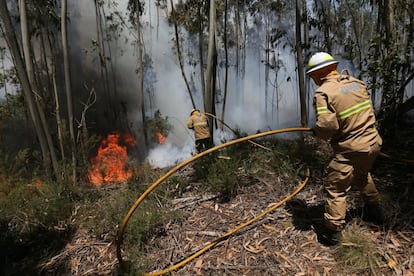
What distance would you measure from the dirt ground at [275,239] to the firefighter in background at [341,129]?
30cm

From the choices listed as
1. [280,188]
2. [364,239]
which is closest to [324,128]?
[364,239]

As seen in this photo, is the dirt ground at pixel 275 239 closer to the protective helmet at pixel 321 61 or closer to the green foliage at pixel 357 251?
the green foliage at pixel 357 251

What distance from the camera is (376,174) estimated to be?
3.46 m

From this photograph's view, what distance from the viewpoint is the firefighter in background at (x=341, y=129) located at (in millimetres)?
2211

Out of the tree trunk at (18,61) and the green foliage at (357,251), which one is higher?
the tree trunk at (18,61)

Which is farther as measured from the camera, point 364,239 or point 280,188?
point 280,188

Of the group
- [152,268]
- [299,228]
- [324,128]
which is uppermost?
[324,128]

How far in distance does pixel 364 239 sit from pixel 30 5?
14.6m

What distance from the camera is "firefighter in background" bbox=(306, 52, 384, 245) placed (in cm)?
221

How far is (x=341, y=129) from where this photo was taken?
2.29 meters

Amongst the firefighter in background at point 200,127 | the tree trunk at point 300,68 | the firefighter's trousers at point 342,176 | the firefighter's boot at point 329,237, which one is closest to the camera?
the firefighter's trousers at point 342,176

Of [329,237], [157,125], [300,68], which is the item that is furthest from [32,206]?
[157,125]

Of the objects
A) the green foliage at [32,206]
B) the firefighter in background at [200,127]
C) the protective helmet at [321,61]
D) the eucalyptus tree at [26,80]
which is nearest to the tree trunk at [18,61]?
the eucalyptus tree at [26,80]

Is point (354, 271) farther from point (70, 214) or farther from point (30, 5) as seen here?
point (30, 5)
